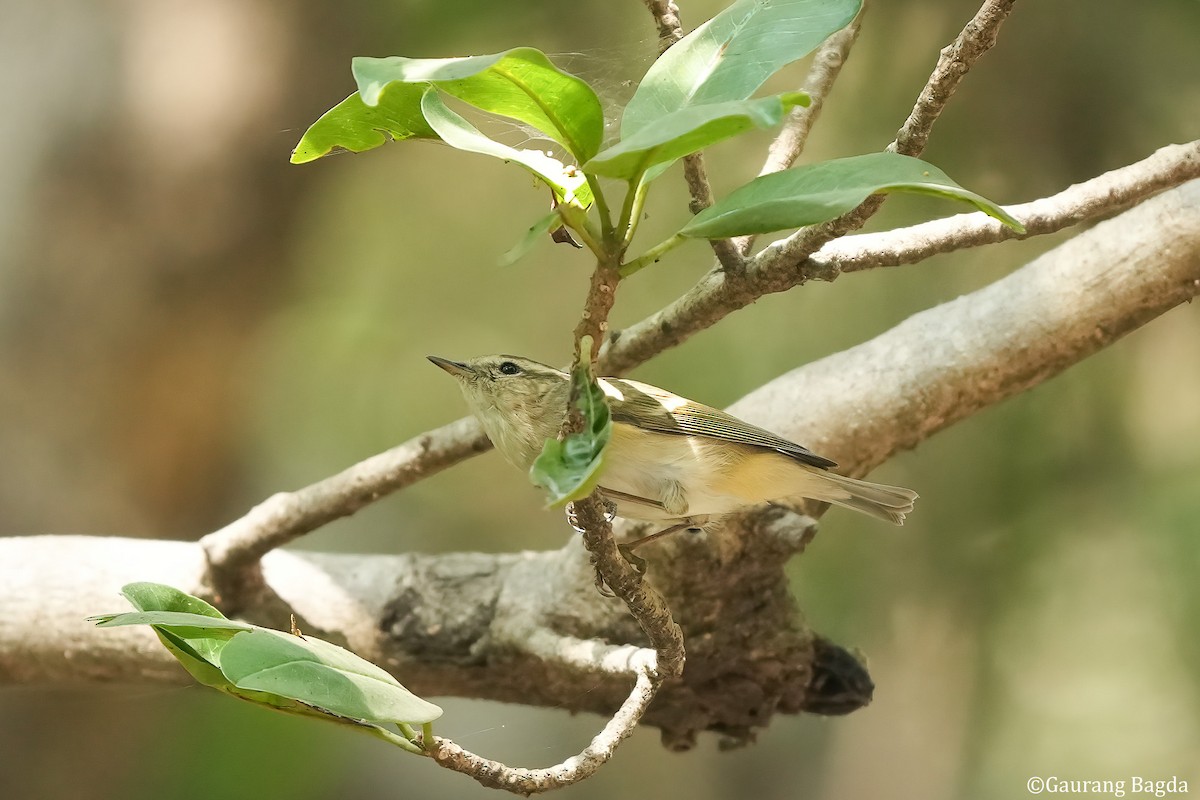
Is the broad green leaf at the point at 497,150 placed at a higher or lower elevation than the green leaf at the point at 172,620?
higher

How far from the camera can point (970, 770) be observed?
88.3 inches

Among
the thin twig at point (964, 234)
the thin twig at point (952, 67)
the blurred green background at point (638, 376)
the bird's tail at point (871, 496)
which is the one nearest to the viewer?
the thin twig at point (952, 67)

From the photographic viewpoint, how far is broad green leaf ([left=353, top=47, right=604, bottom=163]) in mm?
623

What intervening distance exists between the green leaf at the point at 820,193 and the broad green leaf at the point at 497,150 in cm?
11

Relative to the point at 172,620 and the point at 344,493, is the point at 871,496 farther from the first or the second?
the point at 172,620

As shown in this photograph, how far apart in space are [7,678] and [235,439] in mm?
1088

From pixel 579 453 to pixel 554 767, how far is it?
1.55 feet

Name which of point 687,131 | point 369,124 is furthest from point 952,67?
point 369,124

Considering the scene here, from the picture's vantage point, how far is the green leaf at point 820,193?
628mm

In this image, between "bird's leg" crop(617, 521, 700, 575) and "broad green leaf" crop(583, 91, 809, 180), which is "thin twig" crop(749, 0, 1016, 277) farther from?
"bird's leg" crop(617, 521, 700, 575)

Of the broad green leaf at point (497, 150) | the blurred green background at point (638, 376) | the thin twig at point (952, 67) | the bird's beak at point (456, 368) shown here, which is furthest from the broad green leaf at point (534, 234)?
the blurred green background at point (638, 376)

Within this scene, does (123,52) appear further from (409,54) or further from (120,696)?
(120,696)

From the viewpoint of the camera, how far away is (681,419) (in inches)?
55.2

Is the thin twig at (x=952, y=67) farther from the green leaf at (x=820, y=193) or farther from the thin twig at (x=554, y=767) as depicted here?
the thin twig at (x=554, y=767)
